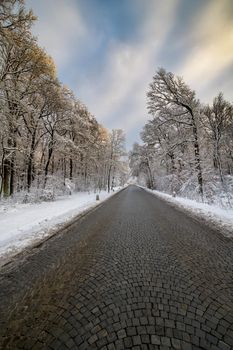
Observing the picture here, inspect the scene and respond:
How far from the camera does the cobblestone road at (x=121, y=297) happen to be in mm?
2029

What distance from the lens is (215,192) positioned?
14.6 m

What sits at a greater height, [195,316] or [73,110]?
[73,110]

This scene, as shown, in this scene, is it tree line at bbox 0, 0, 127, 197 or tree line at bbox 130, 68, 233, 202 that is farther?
tree line at bbox 130, 68, 233, 202

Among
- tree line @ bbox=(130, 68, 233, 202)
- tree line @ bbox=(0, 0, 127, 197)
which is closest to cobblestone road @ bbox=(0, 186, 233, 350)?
tree line @ bbox=(0, 0, 127, 197)

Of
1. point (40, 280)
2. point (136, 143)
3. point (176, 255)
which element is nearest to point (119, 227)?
point (176, 255)

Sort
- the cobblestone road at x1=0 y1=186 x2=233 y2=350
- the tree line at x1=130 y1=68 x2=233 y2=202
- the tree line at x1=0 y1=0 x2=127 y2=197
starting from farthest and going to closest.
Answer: the tree line at x1=130 y1=68 x2=233 y2=202
the tree line at x1=0 y1=0 x2=127 y2=197
the cobblestone road at x1=0 y1=186 x2=233 y2=350

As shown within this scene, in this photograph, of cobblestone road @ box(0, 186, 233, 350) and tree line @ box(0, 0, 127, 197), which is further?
tree line @ box(0, 0, 127, 197)

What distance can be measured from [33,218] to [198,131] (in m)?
14.6

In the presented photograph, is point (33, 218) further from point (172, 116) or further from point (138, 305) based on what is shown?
point (172, 116)

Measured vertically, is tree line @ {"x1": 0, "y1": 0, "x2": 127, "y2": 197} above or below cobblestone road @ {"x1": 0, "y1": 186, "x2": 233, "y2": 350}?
above

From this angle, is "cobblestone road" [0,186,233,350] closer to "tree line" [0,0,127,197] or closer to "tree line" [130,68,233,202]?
"tree line" [0,0,127,197]

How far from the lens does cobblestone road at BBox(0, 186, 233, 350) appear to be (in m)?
2.03

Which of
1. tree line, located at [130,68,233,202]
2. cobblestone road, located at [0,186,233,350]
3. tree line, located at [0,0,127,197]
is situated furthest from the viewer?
tree line, located at [130,68,233,202]

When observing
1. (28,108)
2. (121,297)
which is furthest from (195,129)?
(121,297)
